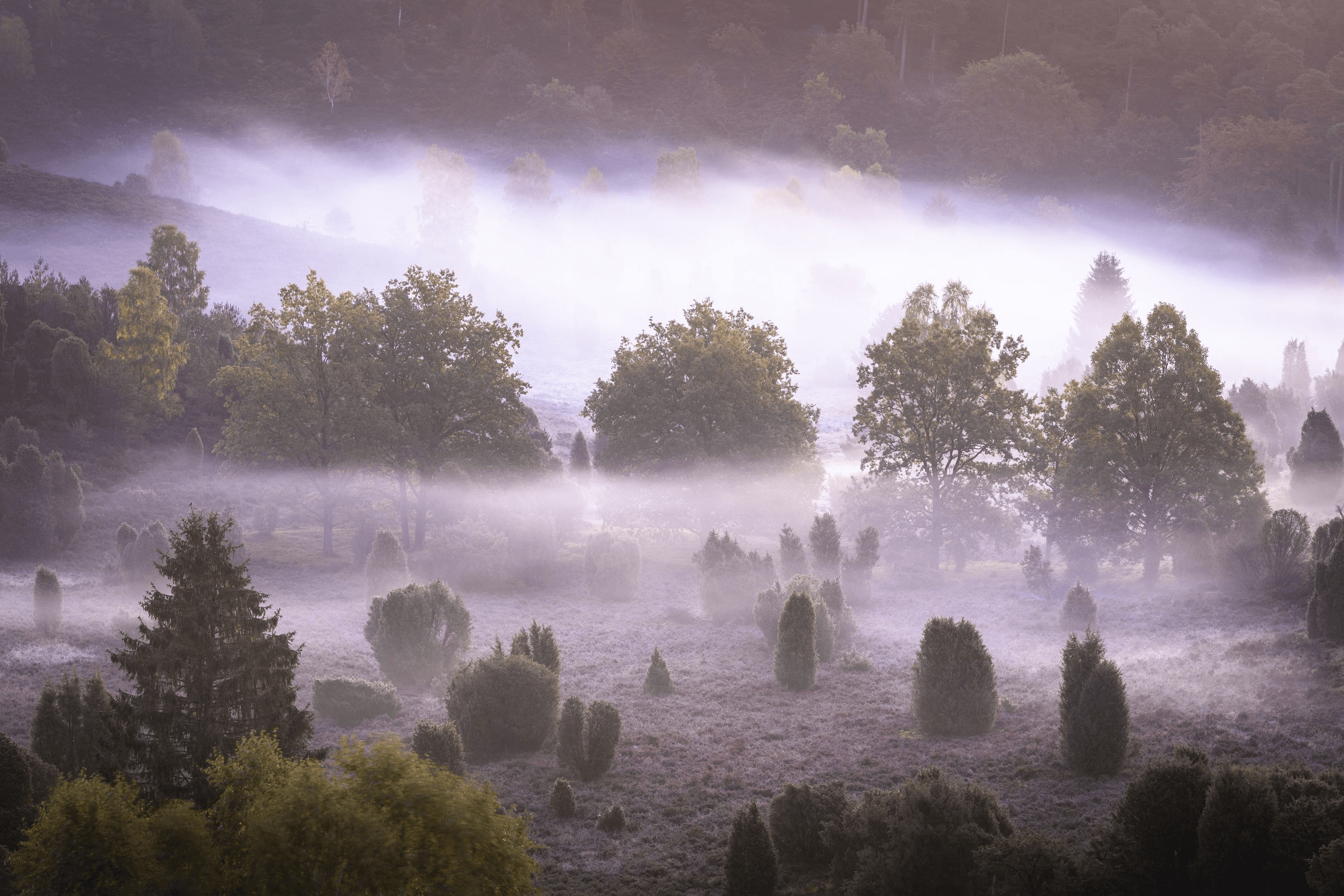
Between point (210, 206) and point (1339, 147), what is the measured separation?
489 feet

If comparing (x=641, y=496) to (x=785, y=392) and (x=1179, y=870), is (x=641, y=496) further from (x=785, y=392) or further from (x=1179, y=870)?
(x=1179, y=870)

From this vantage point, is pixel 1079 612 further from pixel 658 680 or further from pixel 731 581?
pixel 658 680

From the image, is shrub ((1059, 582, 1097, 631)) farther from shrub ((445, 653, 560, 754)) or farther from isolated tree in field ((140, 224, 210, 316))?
isolated tree in field ((140, 224, 210, 316))

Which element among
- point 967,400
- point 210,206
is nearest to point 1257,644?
point 967,400

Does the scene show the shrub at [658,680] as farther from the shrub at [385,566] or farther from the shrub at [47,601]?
the shrub at [47,601]

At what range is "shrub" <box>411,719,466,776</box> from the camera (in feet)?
52.0

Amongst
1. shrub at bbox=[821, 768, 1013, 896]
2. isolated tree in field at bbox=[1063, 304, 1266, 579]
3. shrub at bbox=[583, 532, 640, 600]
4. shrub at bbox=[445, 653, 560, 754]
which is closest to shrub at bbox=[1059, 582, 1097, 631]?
isolated tree in field at bbox=[1063, 304, 1266, 579]

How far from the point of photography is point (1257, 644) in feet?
73.1

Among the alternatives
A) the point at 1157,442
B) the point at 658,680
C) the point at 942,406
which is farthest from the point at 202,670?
the point at 942,406

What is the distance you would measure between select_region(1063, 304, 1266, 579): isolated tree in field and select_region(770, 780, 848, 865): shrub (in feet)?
81.0

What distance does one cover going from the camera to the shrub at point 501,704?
18.9 meters

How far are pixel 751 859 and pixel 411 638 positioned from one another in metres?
14.8

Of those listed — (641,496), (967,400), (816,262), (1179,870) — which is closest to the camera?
(1179,870)

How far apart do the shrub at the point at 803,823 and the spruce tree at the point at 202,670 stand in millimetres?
7842
